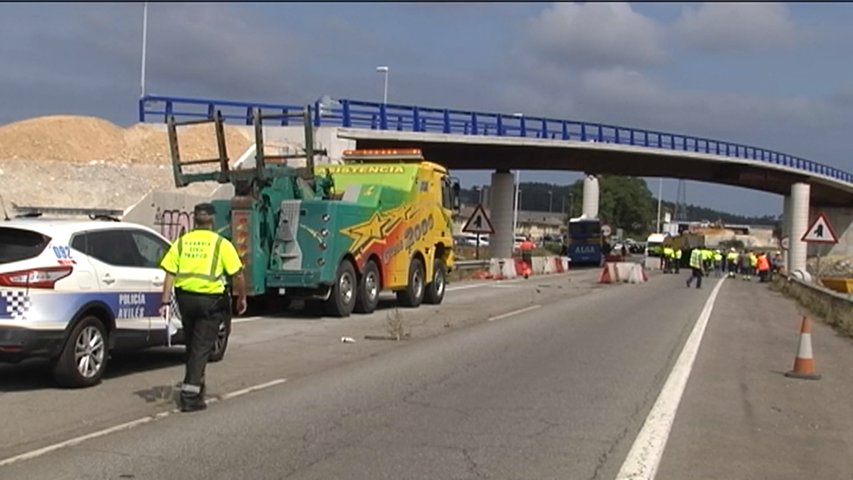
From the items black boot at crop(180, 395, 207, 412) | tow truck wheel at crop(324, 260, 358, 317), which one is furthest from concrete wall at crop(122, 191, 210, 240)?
black boot at crop(180, 395, 207, 412)

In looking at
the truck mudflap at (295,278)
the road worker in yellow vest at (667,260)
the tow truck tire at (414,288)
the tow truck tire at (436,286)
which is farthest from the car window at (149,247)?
the road worker in yellow vest at (667,260)

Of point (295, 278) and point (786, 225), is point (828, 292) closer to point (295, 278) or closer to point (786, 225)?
point (295, 278)

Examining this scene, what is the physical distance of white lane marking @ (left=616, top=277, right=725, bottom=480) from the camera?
7617 mm

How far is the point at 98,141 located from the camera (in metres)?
37.0

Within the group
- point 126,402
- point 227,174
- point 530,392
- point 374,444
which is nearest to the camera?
point 374,444

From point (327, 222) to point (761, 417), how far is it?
965 centimetres

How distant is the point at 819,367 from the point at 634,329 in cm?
494

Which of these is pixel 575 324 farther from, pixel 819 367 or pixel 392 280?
pixel 819 367

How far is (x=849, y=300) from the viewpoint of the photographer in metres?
22.6

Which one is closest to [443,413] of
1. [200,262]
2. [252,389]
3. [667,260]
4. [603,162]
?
[252,389]

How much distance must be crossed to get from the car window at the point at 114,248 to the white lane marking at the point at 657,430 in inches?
226

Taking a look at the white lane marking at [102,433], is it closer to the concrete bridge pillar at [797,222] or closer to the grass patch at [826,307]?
the grass patch at [826,307]

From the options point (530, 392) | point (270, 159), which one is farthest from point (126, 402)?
point (270, 159)

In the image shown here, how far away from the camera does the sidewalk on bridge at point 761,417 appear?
26.2ft
